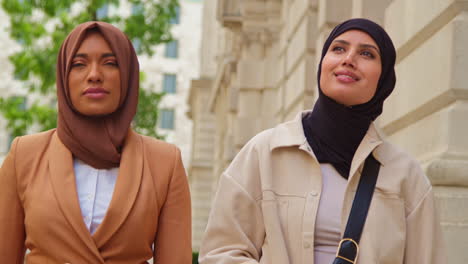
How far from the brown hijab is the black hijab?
78 centimetres

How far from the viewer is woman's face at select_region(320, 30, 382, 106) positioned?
3309mm

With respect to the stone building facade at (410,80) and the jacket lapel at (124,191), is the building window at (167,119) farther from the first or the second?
the jacket lapel at (124,191)

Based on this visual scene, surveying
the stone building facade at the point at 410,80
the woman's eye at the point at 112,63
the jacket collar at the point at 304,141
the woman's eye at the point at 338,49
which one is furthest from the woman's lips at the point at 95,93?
the stone building facade at the point at 410,80

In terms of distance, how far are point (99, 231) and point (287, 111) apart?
8285 millimetres

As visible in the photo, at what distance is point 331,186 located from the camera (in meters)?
3.26

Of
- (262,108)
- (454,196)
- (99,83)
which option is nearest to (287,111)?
(262,108)

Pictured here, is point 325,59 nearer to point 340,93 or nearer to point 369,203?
point 340,93

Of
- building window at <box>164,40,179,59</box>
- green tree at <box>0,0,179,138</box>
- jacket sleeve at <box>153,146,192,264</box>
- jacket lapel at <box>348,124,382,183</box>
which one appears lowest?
building window at <box>164,40,179,59</box>

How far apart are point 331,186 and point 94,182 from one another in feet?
3.25

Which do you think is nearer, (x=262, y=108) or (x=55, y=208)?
(x=55, y=208)

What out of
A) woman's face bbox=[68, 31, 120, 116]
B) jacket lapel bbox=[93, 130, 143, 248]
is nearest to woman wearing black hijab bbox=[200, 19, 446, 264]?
jacket lapel bbox=[93, 130, 143, 248]

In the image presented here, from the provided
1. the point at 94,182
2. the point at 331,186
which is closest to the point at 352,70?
the point at 331,186

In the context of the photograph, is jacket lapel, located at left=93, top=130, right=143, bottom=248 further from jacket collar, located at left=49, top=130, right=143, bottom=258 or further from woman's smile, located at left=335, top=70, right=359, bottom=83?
woman's smile, located at left=335, top=70, right=359, bottom=83

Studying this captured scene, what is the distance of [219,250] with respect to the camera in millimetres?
3238
